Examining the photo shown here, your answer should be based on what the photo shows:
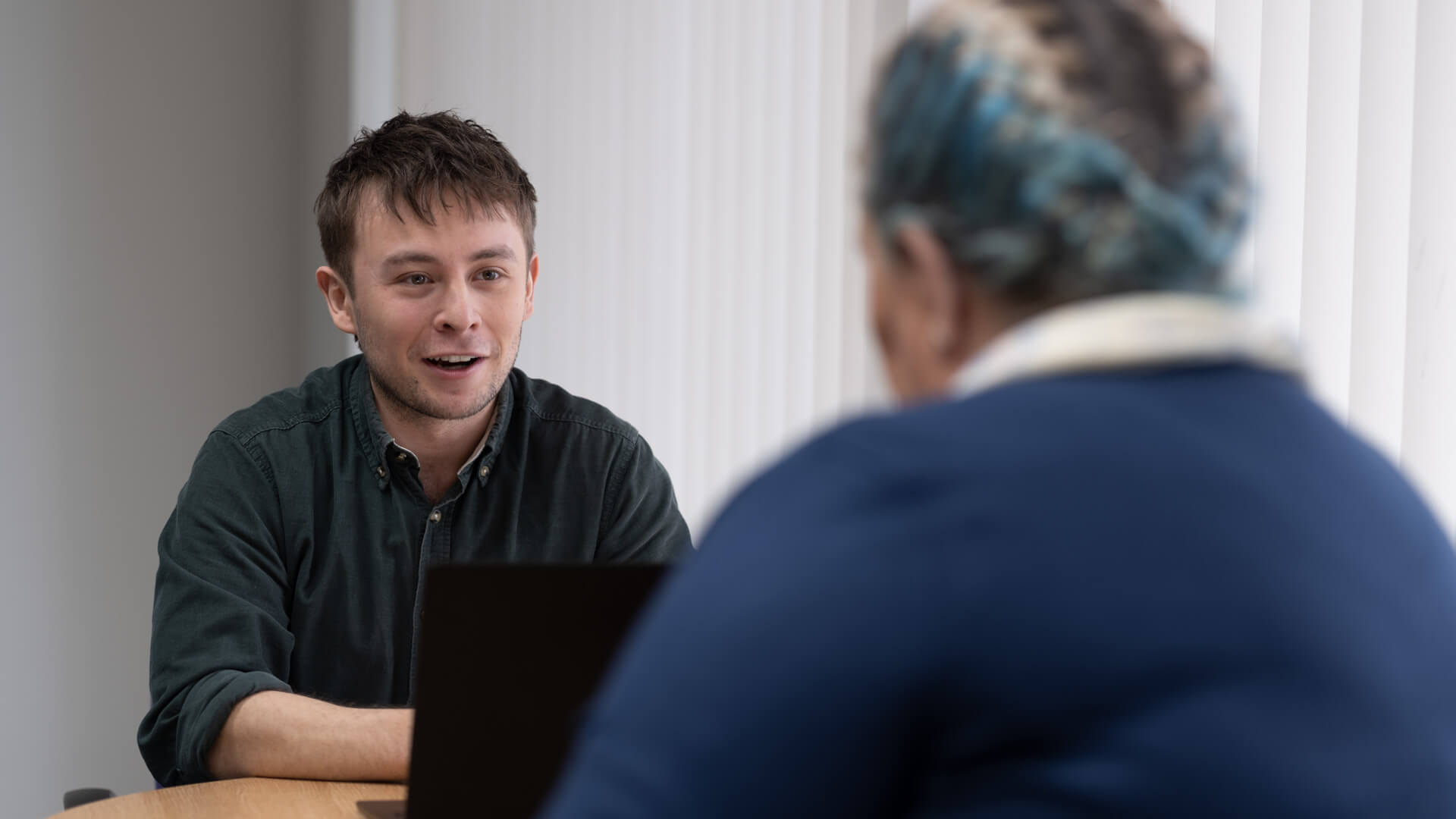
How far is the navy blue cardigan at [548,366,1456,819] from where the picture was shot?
48 cm

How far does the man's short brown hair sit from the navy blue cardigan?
135 cm

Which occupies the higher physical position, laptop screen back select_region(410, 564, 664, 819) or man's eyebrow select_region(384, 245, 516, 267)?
man's eyebrow select_region(384, 245, 516, 267)

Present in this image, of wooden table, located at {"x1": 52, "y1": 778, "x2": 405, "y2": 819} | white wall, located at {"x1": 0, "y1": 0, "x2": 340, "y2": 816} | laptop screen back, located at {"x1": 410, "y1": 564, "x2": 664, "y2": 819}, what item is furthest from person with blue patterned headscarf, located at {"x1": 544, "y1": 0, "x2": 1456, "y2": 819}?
white wall, located at {"x1": 0, "y1": 0, "x2": 340, "y2": 816}

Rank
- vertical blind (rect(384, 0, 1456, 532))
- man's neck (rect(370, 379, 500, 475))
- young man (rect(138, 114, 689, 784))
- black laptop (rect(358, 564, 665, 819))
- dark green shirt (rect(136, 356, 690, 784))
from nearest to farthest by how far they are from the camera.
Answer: black laptop (rect(358, 564, 665, 819)) → vertical blind (rect(384, 0, 1456, 532)) → dark green shirt (rect(136, 356, 690, 784)) → young man (rect(138, 114, 689, 784)) → man's neck (rect(370, 379, 500, 475))

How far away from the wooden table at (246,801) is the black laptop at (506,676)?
1.33ft

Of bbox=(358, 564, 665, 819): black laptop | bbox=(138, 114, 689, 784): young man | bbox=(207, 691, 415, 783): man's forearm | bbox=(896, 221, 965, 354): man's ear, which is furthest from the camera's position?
bbox=(138, 114, 689, 784): young man

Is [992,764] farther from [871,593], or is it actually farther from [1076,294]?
[1076,294]

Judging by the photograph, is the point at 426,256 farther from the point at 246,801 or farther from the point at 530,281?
the point at 246,801

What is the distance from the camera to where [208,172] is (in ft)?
11.4

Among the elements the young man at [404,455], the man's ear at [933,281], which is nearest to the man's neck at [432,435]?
the young man at [404,455]

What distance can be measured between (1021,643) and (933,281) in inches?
7.3

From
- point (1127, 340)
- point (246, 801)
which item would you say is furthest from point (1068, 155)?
point (246, 801)

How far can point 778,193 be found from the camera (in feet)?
6.69

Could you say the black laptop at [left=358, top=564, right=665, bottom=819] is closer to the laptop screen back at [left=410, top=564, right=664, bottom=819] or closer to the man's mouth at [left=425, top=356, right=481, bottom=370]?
the laptop screen back at [left=410, top=564, right=664, bottom=819]
